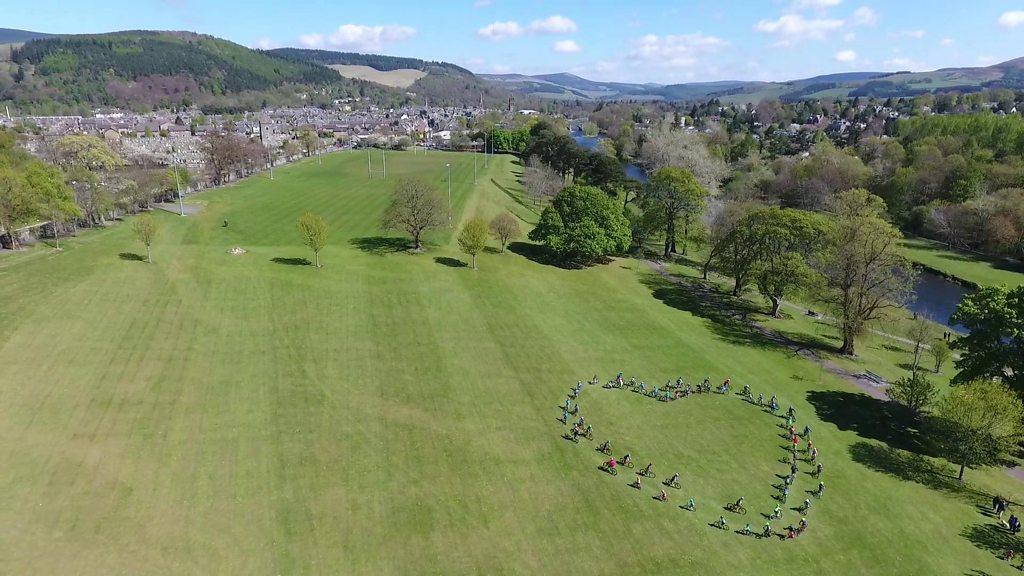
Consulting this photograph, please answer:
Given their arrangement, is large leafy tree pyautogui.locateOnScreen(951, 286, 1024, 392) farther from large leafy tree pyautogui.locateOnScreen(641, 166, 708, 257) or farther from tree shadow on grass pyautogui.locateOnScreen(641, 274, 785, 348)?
large leafy tree pyautogui.locateOnScreen(641, 166, 708, 257)

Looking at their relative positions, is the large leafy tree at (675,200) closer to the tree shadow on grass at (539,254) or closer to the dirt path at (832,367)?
the tree shadow on grass at (539,254)

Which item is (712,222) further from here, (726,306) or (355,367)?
(355,367)

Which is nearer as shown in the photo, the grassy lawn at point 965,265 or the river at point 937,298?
the river at point 937,298

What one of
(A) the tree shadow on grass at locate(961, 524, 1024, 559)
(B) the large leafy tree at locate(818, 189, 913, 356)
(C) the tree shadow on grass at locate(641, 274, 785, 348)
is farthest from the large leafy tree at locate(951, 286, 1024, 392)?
(C) the tree shadow on grass at locate(641, 274, 785, 348)

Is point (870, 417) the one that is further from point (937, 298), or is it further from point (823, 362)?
point (937, 298)

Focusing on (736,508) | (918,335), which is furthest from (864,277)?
(736,508)

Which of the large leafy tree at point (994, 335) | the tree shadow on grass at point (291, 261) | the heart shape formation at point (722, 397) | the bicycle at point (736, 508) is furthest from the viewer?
the tree shadow on grass at point (291, 261)

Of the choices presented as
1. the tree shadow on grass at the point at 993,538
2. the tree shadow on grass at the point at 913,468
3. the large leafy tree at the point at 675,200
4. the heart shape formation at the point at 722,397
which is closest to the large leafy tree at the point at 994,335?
the tree shadow on grass at the point at 913,468
